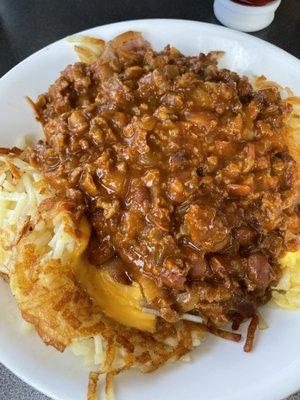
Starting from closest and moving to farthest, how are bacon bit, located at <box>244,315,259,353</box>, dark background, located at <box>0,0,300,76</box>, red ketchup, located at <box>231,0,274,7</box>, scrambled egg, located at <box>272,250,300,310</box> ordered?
bacon bit, located at <box>244,315,259,353</box>, scrambled egg, located at <box>272,250,300,310</box>, red ketchup, located at <box>231,0,274,7</box>, dark background, located at <box>0,0,300,76</box>

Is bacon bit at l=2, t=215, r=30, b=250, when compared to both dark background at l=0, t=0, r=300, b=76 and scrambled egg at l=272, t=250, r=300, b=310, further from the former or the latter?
dark background at l=0, t=0, r=300, b=76

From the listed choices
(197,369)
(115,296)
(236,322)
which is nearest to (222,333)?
(236,322)

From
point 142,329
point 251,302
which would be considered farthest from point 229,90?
point 142,329

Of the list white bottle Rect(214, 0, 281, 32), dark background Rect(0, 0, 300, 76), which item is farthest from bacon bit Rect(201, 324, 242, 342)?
dark background Rect(0, 0, 300, 76)

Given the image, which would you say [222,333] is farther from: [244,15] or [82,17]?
[82,17]

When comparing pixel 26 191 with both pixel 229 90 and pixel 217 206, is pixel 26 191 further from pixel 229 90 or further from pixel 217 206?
pixel 229 90

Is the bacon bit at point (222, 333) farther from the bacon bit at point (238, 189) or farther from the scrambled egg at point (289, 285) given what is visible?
the bacon bit at point (238, 189)
